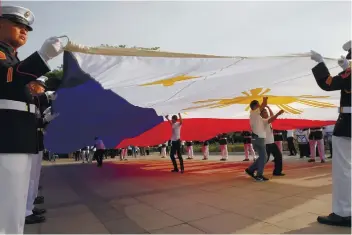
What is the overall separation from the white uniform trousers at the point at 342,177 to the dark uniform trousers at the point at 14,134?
2.78m

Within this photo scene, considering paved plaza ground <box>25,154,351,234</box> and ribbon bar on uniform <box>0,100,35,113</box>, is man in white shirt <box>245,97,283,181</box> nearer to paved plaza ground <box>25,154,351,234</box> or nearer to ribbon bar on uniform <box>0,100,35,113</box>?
paved plaza ground <box>25,154,351,234</box>

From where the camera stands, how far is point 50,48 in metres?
2.01

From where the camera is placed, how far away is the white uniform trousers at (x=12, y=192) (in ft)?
5.98

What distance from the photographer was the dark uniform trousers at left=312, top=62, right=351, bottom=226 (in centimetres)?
295

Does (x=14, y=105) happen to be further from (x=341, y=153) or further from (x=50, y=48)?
(x=341, y=153)

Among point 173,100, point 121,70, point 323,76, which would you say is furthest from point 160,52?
point 323,76

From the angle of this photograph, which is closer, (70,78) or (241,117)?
(70,78)

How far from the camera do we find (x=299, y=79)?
16.6 feet

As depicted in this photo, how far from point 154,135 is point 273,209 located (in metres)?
7.80

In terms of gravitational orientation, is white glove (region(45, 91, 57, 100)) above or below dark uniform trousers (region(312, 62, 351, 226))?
above

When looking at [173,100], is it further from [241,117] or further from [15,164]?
[241,117]

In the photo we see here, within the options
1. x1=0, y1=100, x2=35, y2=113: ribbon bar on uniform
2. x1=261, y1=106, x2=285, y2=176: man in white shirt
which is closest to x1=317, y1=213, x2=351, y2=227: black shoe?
x1=0, y1=100, x2=35, y2=113: ribbon bar on uniform

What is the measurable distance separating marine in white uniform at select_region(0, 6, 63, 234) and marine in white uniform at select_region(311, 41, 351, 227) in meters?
2.58

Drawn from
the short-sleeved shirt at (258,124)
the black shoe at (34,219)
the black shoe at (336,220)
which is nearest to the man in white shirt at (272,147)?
the short-sleeved shirt at (258,124)
